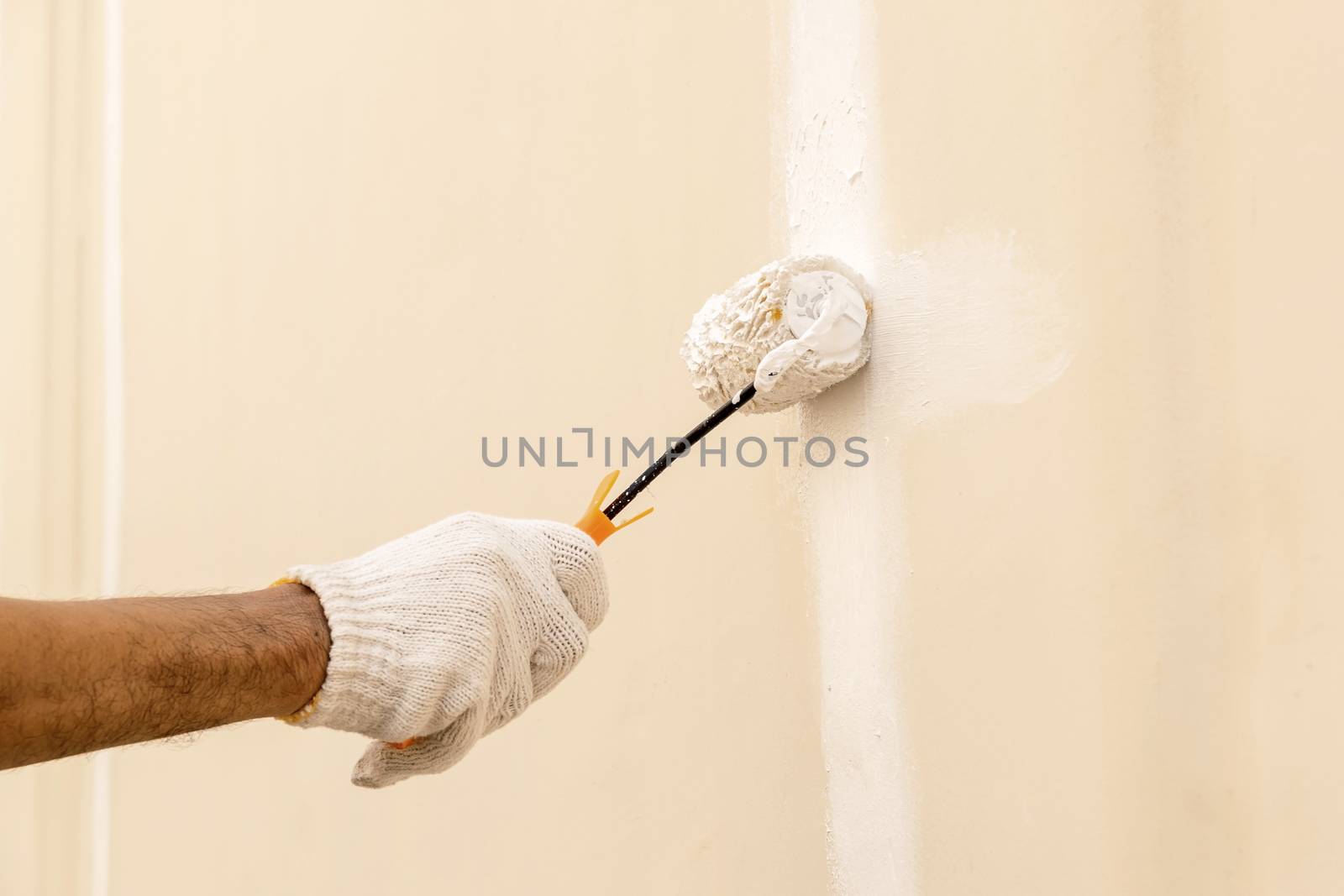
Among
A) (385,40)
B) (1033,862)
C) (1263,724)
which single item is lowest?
(1033,862)

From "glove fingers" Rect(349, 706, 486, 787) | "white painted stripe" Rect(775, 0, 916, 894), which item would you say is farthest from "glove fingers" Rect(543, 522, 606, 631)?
"white painted stripe" Rect(775, 0, 916, 894)

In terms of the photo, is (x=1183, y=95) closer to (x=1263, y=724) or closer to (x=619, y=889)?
(x=1263, y=724)

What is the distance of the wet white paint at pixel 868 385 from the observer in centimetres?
82

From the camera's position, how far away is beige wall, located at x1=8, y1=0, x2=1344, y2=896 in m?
0.61

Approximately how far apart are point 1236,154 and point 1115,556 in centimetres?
27

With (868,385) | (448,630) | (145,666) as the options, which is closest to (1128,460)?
(868,385)

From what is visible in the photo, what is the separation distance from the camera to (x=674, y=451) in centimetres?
92

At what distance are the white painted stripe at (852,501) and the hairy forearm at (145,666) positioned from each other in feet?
1.57

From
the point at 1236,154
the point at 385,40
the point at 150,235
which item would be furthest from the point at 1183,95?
the point at 150,235

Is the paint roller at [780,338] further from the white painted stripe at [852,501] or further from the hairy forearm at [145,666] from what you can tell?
the hairy forearm at [145,666]

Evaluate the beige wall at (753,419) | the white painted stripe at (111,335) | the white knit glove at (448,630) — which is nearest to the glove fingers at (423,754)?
the white knit glove at (448,630)

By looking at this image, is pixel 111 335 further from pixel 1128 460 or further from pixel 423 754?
pixel 1128 460

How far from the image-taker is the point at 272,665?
68cm

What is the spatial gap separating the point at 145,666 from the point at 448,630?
0.20 meters
